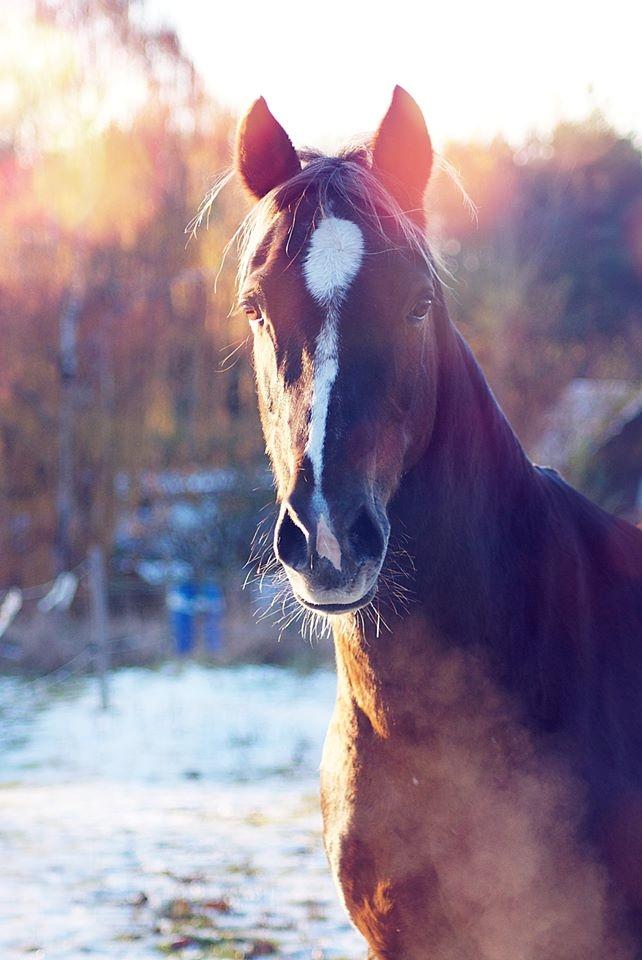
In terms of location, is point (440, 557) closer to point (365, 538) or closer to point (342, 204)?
point (365, 538)

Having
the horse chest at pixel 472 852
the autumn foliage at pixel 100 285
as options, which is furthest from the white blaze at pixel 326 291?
the autumn foliage at pixel 100 285

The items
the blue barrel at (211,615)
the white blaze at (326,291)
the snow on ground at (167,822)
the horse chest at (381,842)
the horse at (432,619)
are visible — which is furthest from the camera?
the blue barrel at (211,615)

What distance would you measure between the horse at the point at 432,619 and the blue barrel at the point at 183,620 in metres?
10.3

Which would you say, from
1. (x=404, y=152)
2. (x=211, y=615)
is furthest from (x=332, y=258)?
(x=211, y=615)

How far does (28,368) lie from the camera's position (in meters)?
14.1

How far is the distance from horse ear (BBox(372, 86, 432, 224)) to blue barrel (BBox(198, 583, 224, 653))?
1037 centimetres

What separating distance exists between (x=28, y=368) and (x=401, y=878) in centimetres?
1286

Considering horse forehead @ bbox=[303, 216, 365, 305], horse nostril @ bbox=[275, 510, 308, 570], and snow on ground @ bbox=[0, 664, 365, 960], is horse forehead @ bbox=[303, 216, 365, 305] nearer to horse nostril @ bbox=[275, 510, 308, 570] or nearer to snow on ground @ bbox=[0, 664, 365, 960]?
horse nostril @ bbox=[275, 510, 308, 570]

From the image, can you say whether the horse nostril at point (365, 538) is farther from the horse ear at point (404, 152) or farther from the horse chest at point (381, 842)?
the horse ear at point (404, 152)

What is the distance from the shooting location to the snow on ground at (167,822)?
13.6ft

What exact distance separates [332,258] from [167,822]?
4.78m

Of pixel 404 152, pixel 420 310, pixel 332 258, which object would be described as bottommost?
pixel 420 310

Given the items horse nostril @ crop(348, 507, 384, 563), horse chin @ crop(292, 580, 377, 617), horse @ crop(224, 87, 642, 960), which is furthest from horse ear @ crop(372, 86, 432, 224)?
horse chin @ crop(292, 580, 377, 617)

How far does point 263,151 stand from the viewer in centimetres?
249
